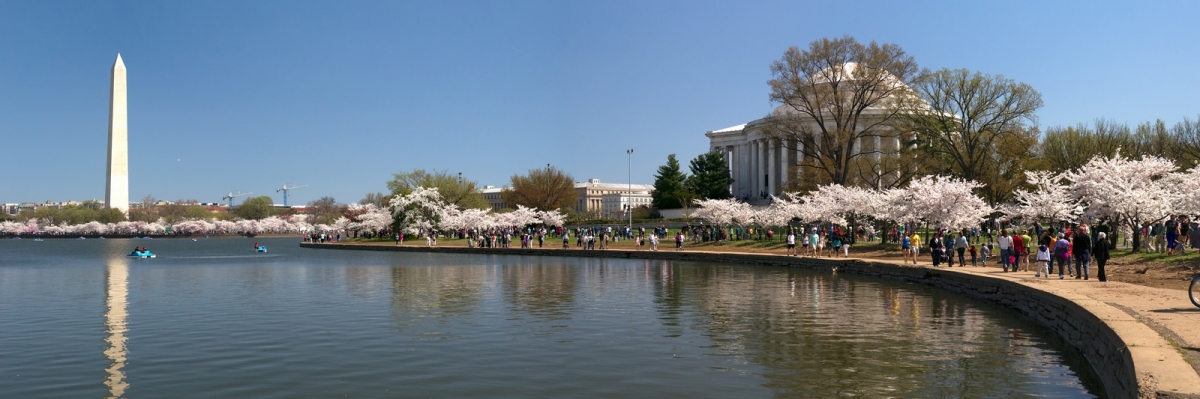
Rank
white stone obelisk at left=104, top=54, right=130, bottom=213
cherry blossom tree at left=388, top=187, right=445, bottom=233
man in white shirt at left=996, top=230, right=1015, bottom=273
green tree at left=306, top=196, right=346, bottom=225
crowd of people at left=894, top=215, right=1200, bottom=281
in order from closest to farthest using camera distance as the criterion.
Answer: crowd of people at left=894, top=215, right=1200, bottom=281 < man in white shirt at left=996, top=230, right=1015, bottom=273 < cherry blossom tree at left=388, top=187, right=445, bottom=233 < white stone obelisk at left=104, top=54, right=130, bottom=213 < green tree at left=306, top=196, right=346, bottom=225

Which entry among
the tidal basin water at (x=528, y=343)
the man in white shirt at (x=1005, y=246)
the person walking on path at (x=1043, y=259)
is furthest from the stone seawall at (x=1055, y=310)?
the man in white shirt at (x=1005, y=246)

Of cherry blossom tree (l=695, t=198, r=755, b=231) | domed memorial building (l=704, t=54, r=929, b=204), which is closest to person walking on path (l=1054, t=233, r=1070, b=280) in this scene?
domed memorial building (l=704, t=54, r=929, b=204)

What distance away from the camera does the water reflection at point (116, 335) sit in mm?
14039

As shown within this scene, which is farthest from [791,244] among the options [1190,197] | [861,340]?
[861,340]

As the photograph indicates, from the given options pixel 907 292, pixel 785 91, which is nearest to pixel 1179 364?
pixel 907 292

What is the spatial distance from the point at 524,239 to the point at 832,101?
22.9 metres

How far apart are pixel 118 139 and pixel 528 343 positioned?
357ft

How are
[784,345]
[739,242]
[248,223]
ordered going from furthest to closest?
1. [248,223]
2. [739,242]
3. [784,345]

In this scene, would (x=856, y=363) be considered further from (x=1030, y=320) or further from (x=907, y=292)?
(x=907, y=292)

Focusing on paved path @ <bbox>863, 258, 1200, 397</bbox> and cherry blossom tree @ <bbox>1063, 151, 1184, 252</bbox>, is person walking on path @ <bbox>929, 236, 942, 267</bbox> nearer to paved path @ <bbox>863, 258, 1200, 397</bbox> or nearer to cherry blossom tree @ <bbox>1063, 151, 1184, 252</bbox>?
cherry blossom tree @ <bbox>1063, 151, 1184, 252</bbox>

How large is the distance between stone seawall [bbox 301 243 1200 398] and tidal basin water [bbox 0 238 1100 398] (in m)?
0.48

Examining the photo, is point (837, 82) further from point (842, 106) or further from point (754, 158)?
point (754, 158)

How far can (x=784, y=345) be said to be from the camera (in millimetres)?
17547

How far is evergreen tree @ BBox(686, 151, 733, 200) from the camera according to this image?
9344cm
